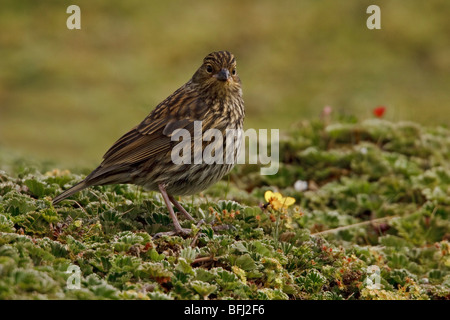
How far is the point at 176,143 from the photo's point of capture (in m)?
5.42

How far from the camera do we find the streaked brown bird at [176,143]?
5.39m

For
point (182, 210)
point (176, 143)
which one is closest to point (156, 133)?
point (176, 143)

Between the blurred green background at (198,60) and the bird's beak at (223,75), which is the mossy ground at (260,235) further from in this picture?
the blurred green background at (198,60)

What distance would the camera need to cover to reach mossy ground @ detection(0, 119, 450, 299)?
4.29 meters

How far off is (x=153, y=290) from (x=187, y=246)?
604 millimetres

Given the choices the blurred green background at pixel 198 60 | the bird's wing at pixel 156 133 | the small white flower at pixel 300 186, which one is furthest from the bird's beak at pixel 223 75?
the blurred green background at pixel 198 60

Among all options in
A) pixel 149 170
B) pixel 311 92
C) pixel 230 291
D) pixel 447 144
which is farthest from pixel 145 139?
pixel 311 92

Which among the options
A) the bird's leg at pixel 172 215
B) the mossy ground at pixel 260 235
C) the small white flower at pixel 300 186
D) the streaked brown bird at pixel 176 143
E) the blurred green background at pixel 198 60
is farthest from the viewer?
the blurred green background at pixel 198 60

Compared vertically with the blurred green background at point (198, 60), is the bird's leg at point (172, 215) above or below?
below

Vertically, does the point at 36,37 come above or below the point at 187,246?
above

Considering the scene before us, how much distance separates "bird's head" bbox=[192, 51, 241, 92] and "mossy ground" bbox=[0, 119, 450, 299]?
3.02 feet

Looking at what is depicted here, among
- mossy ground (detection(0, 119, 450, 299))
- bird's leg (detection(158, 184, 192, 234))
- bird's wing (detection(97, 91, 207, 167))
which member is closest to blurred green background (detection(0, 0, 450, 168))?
mossy ground (detection(0, 119, 450, 299))

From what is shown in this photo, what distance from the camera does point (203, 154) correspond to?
5.36 m
